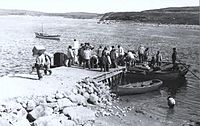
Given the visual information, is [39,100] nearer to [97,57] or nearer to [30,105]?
[30,105]

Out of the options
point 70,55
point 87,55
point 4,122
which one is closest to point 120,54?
point 87,55

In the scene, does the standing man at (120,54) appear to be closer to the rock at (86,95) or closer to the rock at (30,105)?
the rock at (86,95)

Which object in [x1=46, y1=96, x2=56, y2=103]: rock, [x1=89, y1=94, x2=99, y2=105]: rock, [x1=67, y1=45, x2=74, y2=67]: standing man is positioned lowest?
[x1=89, y1=94, x2=99, y2=105]: rock

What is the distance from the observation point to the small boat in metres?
24.6

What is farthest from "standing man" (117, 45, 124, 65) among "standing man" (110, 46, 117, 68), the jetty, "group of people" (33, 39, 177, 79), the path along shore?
the path along shore

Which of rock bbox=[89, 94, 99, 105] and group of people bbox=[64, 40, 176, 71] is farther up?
group of people bbox=[64, 40, 176, 71]

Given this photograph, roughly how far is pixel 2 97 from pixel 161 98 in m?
13.5

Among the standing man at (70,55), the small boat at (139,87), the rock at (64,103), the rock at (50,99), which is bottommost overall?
the small boat at (139,87)

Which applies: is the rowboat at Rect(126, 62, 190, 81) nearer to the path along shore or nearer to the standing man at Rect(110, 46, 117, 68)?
the standing man at Rect(110, 46, 117, 68)

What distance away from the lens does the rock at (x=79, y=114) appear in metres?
16.4

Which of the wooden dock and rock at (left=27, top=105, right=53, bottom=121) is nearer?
rock at (left=27, top=105, right=53, bottom=121)

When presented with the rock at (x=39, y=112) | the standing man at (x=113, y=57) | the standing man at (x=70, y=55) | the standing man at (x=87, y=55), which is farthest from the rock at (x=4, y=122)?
the standing man at (x=113, y=57)

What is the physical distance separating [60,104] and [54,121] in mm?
2620

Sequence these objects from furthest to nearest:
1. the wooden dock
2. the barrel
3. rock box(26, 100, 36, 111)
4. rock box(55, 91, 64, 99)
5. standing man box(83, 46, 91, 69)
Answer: the barrel → standing man box(83, 46, 91, 69) → the wooden dock → rock box(55, 91, 64, 99) → rock box(26, 100, 36, 111)
